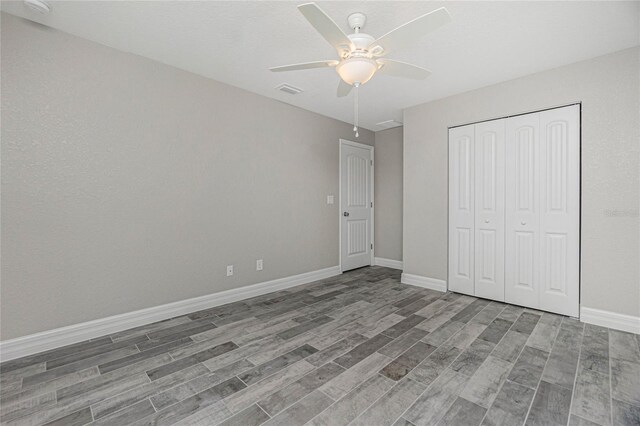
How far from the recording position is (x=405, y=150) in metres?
4.38

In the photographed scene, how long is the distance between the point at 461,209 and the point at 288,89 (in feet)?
8.90

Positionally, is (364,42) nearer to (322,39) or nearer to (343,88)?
(343,88)

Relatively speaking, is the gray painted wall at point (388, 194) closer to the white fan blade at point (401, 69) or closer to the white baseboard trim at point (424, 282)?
the white baseboard trim at point (424, 282)

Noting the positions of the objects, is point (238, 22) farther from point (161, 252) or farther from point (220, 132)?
point (161, 252)

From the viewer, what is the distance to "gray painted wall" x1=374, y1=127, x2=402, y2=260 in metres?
5.35

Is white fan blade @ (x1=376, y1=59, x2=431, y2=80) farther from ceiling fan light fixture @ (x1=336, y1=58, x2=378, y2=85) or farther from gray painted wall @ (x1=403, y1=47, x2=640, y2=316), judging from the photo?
gray painted wall @ (x1=403, y1=47, x2=640, y2=316)

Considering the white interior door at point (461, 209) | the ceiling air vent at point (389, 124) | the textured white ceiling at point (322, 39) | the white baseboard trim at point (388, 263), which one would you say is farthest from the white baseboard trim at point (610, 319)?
the ceiling air vent at point (389, 124)

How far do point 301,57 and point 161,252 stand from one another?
2.41 meters

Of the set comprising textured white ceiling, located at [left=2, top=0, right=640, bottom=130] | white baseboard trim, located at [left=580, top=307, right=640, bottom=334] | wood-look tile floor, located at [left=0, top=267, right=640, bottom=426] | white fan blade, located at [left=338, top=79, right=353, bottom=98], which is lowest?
wood-look tile floor, located at [left=0, top=267, right=640, bottom=426]

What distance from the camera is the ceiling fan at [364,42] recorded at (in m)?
1.58

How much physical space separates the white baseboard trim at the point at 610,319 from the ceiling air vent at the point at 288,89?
3.92m

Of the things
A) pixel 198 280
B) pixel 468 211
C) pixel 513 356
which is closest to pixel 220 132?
pixel 198 280

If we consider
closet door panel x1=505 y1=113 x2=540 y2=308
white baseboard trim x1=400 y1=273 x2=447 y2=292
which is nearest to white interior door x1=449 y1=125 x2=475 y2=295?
white baseboard trim x1=400 y1=273 x2=447 y2=292

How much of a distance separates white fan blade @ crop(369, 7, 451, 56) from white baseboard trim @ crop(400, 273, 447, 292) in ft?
10.3
